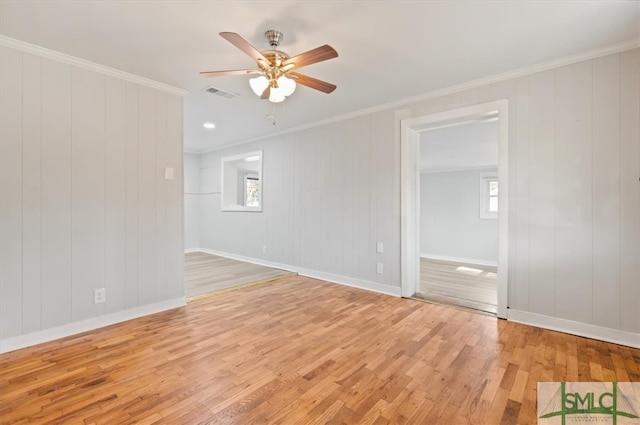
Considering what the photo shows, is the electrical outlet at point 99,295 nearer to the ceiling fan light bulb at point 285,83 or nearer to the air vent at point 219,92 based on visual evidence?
the air vent at point 219,92

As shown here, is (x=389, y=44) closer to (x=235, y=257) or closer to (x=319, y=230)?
(x=319, y=230)

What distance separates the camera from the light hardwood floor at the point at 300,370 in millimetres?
1650

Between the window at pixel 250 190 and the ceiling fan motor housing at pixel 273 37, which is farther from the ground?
the ceiling fan motor housing at pixel 273 37

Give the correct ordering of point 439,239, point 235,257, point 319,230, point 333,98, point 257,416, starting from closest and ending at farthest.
Result: point 257,416 → point 333,98 → point 319,230 → point 235,257 → point 439,239

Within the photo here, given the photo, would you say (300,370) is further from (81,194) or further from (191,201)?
(191,201)

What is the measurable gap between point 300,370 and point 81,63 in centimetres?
332

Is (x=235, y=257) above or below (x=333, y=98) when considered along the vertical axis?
below

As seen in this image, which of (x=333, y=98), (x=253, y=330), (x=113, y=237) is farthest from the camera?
(x=333, y=98)

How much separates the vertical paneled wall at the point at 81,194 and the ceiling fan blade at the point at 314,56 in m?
1.98

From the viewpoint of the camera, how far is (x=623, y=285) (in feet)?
8.13

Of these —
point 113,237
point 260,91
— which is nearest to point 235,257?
point 113,237

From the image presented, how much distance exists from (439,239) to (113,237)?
7693 millimetres

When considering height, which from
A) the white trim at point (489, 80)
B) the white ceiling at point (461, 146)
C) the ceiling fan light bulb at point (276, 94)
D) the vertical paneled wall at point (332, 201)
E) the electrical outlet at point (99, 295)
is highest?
the white trim at point (489, 80)

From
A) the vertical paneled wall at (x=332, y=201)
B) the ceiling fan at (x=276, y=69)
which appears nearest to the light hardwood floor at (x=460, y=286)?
the vertical paneled wall at (x=332, y=201)
